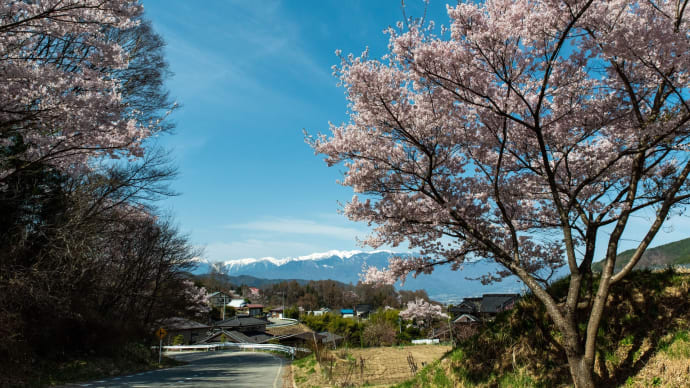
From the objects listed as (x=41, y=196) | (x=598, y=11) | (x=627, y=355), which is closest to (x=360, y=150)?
(x=598, y=11)

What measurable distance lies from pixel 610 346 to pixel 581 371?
1486 mm

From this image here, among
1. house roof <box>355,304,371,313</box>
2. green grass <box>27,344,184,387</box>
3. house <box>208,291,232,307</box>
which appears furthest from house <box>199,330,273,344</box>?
house roof <box>355,304,371,313</box>

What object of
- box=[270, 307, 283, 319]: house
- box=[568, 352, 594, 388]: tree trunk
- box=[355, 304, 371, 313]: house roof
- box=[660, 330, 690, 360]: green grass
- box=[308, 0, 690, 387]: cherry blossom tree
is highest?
box=[308, 0, 690, 387]: cherry blossom tree

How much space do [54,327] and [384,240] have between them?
48.7ft

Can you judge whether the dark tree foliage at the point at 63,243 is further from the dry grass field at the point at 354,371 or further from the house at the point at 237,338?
the house at the point at 237,338

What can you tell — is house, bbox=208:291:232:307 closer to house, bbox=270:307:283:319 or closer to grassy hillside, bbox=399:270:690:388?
house, bbox=270:307:283:319

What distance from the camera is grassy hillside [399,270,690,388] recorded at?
19.9 ft

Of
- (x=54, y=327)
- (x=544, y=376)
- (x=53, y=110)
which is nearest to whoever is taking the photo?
(x=53, y=110)

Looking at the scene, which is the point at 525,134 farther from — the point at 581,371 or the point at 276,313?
the point at 276,313

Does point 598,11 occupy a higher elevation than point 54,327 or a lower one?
higher

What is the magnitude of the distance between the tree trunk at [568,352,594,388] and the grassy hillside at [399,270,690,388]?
0.68 m

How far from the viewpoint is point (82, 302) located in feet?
56.3

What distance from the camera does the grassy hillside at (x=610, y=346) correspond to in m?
6.06

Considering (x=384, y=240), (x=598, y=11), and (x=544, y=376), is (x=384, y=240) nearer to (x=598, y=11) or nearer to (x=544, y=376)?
(x=544, y=376)
